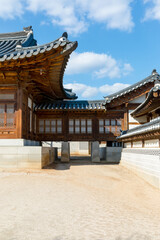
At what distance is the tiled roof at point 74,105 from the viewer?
17.6 metres

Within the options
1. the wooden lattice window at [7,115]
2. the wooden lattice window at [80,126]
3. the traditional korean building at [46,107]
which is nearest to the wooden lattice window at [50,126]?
the traditional korean building at [46,107]

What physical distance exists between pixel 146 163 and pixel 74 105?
28.9 ft

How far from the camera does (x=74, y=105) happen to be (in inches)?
732

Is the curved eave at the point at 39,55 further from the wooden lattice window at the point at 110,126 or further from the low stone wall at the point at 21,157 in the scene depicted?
the wooden lattice window at the point at 110,126

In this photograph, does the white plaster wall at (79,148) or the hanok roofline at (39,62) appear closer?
the hanok roofline at (39,62)

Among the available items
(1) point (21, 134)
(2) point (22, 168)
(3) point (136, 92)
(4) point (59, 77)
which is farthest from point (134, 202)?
(3) point (136, 92)

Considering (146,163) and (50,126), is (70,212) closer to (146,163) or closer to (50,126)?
(146,163)

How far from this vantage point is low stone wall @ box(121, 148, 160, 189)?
9995 millimetres

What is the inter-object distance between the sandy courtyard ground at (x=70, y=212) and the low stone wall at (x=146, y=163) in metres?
1.18

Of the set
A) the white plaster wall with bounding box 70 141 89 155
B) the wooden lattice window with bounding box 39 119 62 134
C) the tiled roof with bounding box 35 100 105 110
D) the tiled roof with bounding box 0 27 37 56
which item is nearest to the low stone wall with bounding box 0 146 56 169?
the tiled roof with bounding box 35 100 105 110

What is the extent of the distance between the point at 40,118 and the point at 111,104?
5.82 meters

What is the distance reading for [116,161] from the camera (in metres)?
17.9

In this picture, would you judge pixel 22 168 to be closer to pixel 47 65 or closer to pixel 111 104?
pixel 47 65

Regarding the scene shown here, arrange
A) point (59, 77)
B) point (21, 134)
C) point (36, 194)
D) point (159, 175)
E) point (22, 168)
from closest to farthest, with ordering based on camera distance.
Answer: point (36, 194), point (159, 175), point (22, 168), point (21, 134), point (59, 77)
